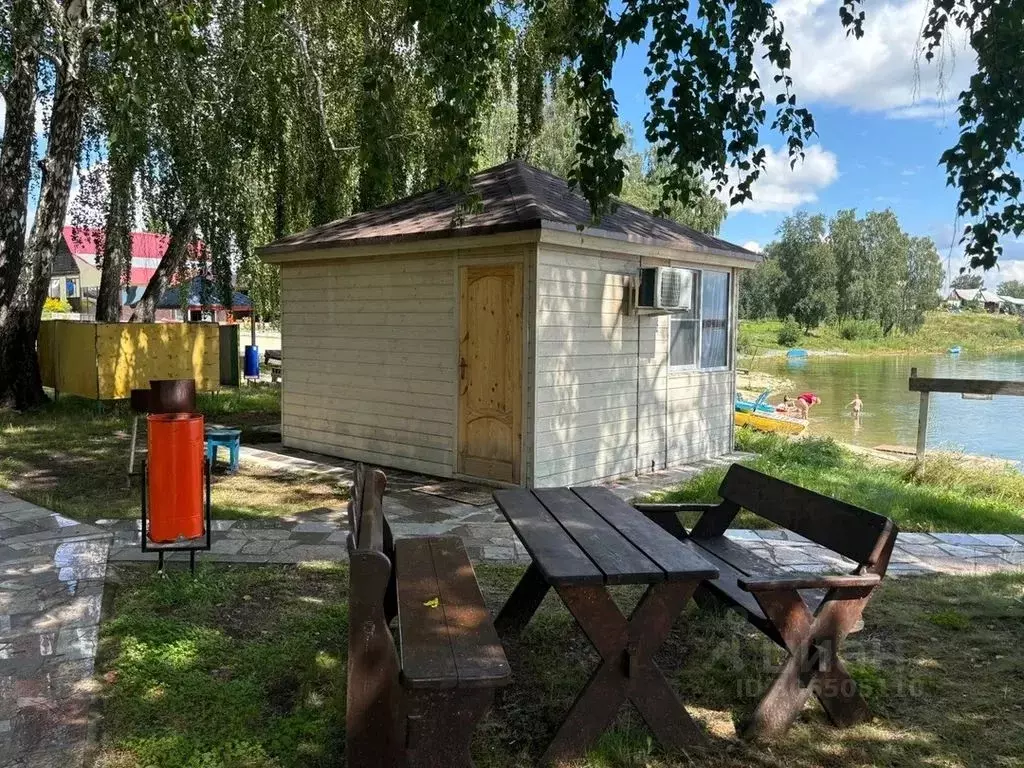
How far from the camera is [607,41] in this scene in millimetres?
4223

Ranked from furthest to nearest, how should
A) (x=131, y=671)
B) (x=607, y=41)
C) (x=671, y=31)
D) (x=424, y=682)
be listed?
(x=607, y=41)
(x=671, y=31)
(x=131, y=671)
(x=424, y=682)

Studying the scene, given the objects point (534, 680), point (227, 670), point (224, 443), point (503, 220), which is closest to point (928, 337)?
Answer: point (503, 220)

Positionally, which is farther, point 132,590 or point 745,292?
point 745,292

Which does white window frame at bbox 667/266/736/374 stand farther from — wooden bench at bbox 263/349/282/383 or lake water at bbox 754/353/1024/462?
wooden bench at bbox 263/349/282/383

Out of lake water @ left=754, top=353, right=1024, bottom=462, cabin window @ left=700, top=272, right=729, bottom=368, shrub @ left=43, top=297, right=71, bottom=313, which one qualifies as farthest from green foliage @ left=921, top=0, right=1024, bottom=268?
shrub @ left=43, top=297, right=71, bottom=313

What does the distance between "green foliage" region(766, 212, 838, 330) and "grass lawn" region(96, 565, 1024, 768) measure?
45488 mm

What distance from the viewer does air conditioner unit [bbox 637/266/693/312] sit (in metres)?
7.38

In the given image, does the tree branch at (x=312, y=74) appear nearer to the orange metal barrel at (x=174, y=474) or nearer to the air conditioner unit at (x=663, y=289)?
the air conditioner unit at (x=663, y=289)

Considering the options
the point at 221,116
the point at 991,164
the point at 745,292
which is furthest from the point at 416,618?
the point at 745,292

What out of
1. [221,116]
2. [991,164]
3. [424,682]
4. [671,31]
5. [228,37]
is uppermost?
[228,37]

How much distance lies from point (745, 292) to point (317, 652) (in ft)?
170

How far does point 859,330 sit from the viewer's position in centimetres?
4534

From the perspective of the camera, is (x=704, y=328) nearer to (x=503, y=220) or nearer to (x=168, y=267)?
(x=503, y=220)

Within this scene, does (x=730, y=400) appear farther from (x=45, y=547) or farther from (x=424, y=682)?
(x=424, y=682)
